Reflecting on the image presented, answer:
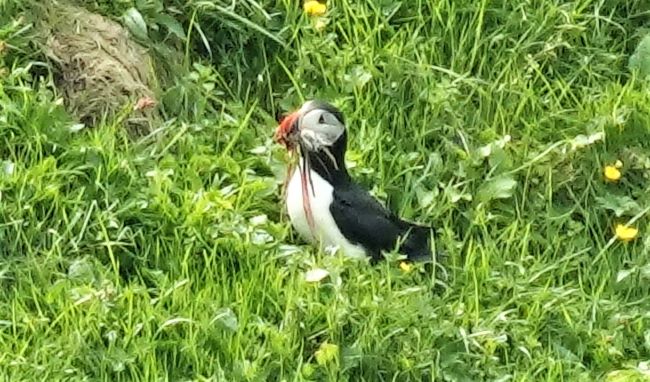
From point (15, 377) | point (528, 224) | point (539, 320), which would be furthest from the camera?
point (528, 224)

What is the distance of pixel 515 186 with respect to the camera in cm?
479

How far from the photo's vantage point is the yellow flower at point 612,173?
488 centimetres

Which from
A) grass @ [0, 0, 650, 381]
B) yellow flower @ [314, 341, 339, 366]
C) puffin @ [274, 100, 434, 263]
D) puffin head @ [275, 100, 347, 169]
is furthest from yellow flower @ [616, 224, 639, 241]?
yellow flower @ [314, 341, 339, 366]

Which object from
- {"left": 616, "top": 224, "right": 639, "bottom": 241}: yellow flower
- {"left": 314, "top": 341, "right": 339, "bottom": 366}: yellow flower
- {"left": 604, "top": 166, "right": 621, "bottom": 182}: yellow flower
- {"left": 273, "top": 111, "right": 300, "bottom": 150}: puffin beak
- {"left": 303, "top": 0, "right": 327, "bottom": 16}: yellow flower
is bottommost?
{"left": 616, "top": 224, "right": 639, "bottom": 241}: yellow flower

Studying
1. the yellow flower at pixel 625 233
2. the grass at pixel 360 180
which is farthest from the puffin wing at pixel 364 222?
the yellow flower at pixel 625 233

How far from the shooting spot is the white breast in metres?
4.49

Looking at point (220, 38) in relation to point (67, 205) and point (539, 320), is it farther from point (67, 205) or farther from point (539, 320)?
point (539, 320)

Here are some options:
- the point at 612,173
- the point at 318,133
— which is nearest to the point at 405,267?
the point at 318,133

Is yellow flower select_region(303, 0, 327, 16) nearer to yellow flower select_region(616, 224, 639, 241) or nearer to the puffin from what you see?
the puffin

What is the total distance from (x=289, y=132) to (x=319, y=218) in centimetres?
26

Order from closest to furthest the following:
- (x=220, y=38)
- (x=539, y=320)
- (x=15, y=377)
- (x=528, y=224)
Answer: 1. (x=15, y=377)
2. (x=539, y=320)
3. (x=528, y=224)
4. (x=220, y=38)

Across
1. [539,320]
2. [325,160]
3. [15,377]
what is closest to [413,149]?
[325,160]

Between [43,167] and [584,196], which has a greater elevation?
[43,167]

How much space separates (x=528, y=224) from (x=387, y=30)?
85 centimetres
